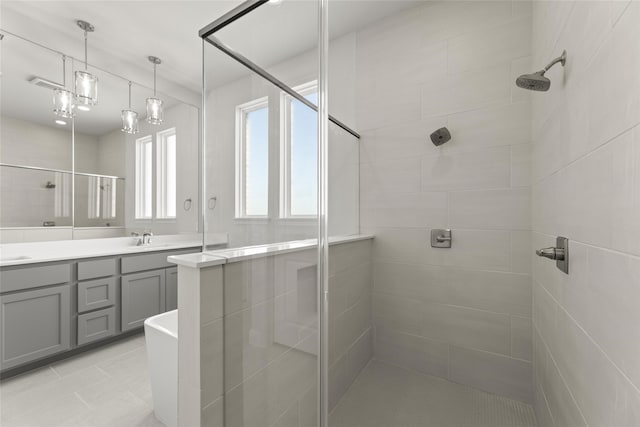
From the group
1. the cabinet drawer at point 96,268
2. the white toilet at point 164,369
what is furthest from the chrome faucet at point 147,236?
the white toilet at point 164,369

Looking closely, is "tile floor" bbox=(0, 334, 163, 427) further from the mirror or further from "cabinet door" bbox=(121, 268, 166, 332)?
the mirror

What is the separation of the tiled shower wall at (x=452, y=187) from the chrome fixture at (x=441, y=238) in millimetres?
32

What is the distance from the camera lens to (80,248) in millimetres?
2197

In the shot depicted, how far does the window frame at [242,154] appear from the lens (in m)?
1.02

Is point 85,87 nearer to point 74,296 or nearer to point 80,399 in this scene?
point 74,296

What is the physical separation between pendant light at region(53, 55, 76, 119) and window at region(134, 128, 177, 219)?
0.50m

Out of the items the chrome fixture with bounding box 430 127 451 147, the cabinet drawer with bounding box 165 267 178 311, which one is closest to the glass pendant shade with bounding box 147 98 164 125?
the cabinet drawer with bounding box 165 267 178 311

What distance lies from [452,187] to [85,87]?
2818 mm

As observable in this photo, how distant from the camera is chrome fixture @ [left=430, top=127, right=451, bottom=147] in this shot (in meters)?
1.63

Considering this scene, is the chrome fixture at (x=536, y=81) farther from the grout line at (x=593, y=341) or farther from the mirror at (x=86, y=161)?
the mirror at (x=86, y=161)

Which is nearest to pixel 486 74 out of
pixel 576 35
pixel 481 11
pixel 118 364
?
pixel 481 11

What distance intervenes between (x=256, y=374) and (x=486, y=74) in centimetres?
199

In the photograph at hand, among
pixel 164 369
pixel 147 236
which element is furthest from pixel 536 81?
pixel 147 236

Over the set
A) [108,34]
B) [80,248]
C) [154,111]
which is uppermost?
[108,34]
